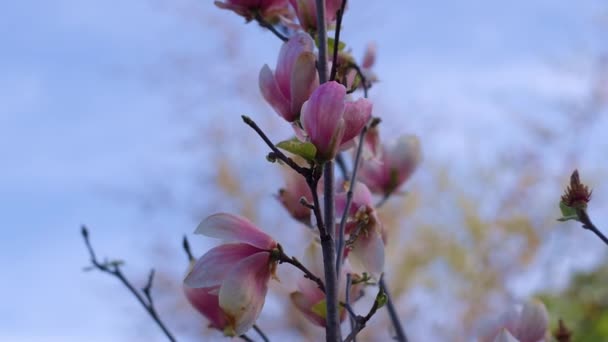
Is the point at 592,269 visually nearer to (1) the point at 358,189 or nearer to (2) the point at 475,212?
(2) the point at 475,212

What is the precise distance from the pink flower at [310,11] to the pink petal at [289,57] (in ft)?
0.23

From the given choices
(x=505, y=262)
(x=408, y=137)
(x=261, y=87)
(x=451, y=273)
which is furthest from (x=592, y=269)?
(x=261, y=87)

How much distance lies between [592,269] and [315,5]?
2205mm

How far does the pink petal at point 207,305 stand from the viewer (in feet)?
2.15

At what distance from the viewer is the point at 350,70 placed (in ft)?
2.38

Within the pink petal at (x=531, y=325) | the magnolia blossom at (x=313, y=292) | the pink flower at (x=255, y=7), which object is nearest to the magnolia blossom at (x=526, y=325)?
the pink petal at (x=531, y=325)

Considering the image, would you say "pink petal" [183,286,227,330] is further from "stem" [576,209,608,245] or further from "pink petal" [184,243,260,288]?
"stem" [576,209,608,245]

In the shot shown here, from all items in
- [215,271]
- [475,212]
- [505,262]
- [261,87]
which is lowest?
[215,271]

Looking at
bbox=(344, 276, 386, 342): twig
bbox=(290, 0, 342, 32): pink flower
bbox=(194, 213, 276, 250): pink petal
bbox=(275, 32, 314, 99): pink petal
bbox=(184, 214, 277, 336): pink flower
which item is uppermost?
bbox=(290, 0, 342, 32): pink flower

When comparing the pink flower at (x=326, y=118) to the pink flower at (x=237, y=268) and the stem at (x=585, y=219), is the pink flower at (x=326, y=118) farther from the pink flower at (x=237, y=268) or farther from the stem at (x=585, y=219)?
the stem at (x=585, y=219)

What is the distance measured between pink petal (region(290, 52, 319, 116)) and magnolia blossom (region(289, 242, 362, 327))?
16 cm

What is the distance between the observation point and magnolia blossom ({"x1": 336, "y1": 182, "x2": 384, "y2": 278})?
0.60 meters

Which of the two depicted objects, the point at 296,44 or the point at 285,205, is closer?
the point at 296,44

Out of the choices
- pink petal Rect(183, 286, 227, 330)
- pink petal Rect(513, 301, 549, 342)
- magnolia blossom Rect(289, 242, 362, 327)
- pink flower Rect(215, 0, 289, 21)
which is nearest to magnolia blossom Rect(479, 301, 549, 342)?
pink petal Rect(513, 301, 549, 342)
